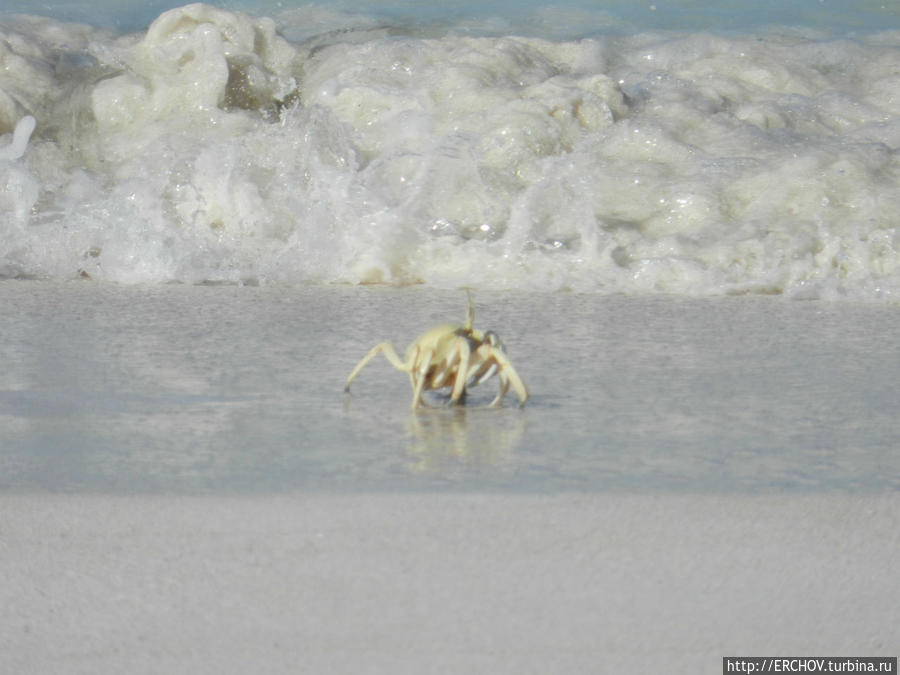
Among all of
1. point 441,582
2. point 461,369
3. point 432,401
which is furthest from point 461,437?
point 441,582

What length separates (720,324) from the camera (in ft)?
12.2

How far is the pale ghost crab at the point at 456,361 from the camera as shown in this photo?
7.69 feet

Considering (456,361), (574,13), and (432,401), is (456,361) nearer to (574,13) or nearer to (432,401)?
(432,401)

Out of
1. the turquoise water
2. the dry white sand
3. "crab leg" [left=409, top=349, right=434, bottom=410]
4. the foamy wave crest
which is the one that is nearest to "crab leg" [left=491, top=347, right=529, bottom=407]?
"crab leg" [left=409, top=349, right=434, bottom=410]

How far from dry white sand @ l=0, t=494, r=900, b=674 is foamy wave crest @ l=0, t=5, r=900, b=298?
2.64 meters

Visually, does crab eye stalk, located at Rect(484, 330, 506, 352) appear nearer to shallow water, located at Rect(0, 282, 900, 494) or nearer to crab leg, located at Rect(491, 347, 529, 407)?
crab leg, located at Rect(491, 347, 529, 407)

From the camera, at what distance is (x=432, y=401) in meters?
2.51

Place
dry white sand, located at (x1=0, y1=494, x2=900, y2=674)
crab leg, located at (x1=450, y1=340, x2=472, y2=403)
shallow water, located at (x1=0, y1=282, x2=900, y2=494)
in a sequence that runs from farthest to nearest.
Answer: crab leg, located at (x1=450, y1=340, x2=472, y2=403), shallow water, located at (x1=0, y1=282, x2=900, y2=494), dry white sand, located at (x1=0, y1=494, x2=900, y2=674)

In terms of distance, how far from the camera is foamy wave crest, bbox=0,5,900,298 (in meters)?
4.59

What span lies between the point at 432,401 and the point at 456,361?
16 centimetres

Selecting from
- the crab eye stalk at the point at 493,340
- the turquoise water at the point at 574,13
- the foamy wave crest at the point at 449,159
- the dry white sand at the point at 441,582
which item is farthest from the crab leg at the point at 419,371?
the turquoise water at the point at 574,13

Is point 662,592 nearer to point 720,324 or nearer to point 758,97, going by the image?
point 720,324

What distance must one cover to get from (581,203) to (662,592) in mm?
3483

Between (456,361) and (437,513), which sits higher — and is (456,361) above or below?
above
